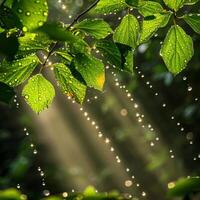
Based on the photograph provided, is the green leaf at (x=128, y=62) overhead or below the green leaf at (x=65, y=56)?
below

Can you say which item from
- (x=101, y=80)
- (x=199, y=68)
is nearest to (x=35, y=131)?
(x=199, y=68)

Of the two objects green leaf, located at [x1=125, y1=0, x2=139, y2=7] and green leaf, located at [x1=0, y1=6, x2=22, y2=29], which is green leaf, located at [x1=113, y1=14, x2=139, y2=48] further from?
green leaf, located at [x1=0, y1=6, x2=22, y2=29]

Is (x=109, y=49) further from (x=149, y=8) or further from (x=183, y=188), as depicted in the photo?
(x=183, y=188)

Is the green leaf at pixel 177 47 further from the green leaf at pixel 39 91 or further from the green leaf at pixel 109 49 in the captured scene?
the green leaf at pixel 39 91

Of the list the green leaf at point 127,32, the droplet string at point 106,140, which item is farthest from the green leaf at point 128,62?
the droplet string at point 106,140

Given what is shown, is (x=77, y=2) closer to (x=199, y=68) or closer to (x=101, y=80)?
(x=199, y=68)

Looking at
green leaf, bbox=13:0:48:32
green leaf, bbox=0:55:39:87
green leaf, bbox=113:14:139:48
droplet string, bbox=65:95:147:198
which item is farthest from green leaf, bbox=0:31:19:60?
droplet string, bbox=65:95:147:198
